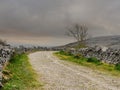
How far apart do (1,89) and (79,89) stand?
4.49 metres

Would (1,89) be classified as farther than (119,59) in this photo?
No

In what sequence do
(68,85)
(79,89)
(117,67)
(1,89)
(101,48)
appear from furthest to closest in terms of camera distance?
1. (101,48)
2. (117,67)
3. (68,85)
4. (79,89)
5. (1,89)

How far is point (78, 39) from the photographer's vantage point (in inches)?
4370

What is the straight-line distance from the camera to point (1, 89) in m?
17.9

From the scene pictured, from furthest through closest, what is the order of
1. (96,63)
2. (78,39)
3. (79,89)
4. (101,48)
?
(78,39), (101,48), (96,63), (79,89)

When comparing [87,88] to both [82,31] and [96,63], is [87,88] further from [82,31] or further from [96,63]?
[82,31]

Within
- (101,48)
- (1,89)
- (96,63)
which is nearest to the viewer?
(1,89)

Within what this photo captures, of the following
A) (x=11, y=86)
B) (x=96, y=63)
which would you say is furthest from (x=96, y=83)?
(x=96, y=63)

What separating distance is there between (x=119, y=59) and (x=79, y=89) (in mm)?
17845

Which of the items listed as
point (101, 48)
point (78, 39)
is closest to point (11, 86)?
point (101, 48)

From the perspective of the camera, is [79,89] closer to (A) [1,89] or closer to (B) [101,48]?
(A) [1,89]

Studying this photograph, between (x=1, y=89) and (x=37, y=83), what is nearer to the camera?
(x=1, y=89)

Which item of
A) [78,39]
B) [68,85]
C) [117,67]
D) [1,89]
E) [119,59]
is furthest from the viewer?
[78,39]

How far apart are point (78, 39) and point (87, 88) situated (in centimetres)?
9073
